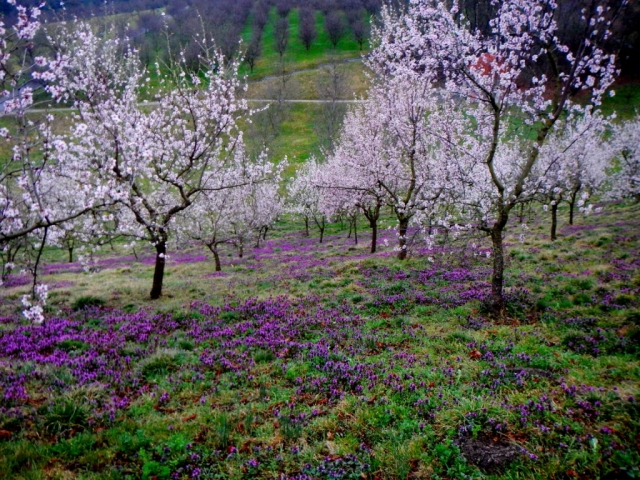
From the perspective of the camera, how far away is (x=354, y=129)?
85.4 ft

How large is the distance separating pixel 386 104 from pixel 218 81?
10.2 m

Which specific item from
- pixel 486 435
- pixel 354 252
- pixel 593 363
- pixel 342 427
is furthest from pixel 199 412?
pixel 354 252

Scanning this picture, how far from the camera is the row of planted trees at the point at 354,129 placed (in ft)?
25.5

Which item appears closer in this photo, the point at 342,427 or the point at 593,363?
the point at 342,427

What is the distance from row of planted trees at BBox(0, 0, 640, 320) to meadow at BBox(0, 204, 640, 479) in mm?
1862

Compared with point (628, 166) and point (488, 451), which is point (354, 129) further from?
point (628, 166)

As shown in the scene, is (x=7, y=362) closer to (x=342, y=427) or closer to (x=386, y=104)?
(x=342, y=427)

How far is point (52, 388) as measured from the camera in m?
7.53

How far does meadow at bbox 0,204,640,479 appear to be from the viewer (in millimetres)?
5188

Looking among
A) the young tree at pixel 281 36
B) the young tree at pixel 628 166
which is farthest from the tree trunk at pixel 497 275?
the young tree at pixel 281 36

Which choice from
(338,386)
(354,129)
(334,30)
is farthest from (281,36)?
(338,386)

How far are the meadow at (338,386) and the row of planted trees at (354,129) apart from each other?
186 centimetres

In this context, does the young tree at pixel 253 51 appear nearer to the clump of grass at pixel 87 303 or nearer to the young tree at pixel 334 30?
the young tree at pixel 334 30

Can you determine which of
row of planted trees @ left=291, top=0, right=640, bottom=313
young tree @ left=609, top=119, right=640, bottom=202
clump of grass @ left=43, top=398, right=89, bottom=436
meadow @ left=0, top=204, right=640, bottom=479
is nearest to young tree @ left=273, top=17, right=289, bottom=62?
row of planted trees @ left=291, top=0, right=640, bottom=313
